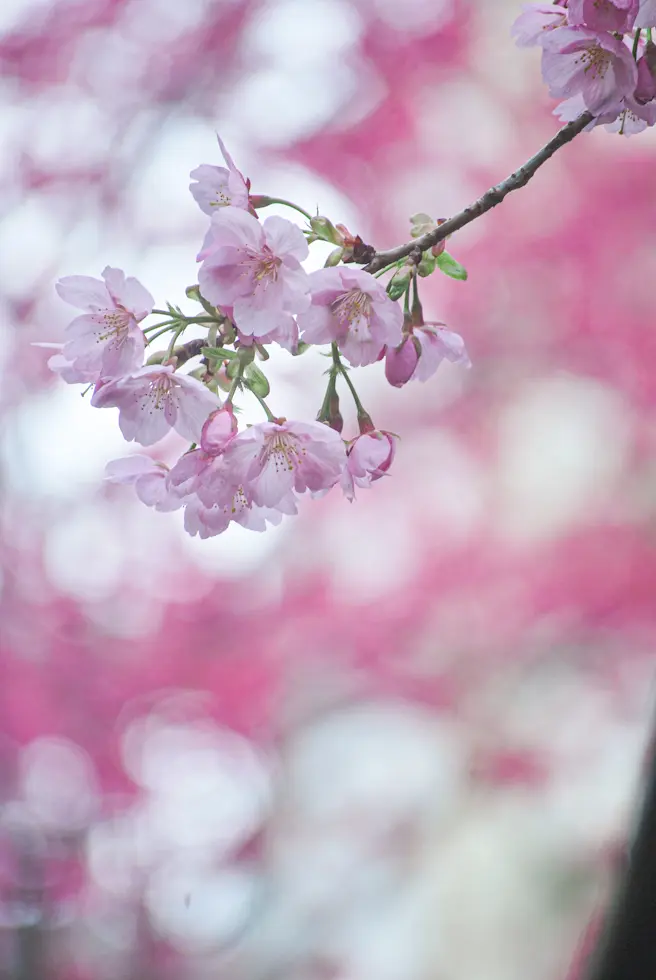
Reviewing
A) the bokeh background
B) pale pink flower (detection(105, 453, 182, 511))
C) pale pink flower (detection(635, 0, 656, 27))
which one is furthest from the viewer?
the bokeh background

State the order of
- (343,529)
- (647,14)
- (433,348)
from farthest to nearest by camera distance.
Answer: (343,529)
(433,348)
(647,14)

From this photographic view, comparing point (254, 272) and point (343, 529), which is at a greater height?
point (343, 529)

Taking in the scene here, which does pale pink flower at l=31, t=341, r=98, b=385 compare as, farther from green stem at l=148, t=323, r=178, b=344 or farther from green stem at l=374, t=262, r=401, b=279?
green stem at l=374, t=262, r=401, b=279

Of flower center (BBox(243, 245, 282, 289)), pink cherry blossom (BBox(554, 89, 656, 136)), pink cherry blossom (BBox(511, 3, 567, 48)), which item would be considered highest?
pink cherry blossom (BBox(511, 3, 567, 48))

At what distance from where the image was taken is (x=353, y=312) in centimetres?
33

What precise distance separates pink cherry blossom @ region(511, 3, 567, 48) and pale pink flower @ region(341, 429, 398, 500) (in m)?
0.20

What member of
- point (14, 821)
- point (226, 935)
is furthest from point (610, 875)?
point (14, 821)

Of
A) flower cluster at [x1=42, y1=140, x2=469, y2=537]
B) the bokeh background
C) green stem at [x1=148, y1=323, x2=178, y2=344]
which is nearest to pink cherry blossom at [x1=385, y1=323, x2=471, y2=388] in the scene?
flower cluster at [x1=42, y1=140, x2=469, y2=537]

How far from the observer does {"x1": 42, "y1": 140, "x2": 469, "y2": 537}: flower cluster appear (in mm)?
317

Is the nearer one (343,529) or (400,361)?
(400,361)

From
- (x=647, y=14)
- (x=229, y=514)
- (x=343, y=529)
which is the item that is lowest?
(x=229, y=514)

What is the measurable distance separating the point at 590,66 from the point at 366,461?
19 cm

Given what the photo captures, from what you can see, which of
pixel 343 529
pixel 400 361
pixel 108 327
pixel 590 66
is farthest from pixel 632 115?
pixel 343 529

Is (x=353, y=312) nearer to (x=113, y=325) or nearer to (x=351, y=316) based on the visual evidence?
(x=351, y=316)
